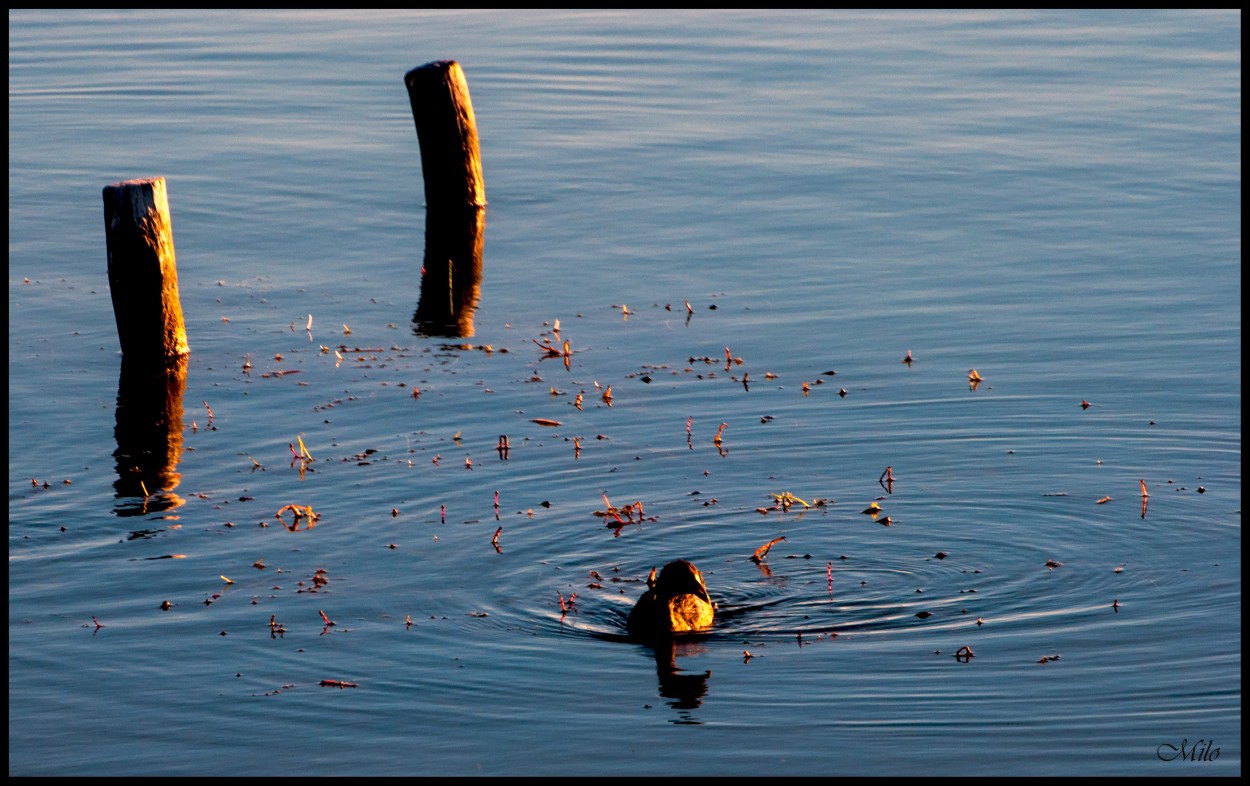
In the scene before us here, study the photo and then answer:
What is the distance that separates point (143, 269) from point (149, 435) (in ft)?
6.73

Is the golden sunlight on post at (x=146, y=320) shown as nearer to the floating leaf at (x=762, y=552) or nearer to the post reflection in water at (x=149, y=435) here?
the post reflection in water at (x=149, y=435)

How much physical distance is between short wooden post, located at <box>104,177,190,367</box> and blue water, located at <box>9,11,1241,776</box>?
550 mm

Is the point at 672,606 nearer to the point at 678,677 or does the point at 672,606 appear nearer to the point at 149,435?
the point at 678,677

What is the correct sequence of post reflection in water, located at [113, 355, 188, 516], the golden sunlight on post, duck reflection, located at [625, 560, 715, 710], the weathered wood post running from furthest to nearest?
the weathered wood post → the golden sunlight on post → post reflection in water, located at [113, 355, 188, 516] → duck reflection, located at [625, 560, 715, 710]

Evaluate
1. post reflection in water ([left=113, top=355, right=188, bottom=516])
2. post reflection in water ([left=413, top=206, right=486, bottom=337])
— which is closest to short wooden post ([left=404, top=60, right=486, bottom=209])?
post reflection in water ([left=413, top=206, right=486, bottom=337])

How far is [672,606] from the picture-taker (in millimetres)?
10898

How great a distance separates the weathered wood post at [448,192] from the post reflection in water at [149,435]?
10.4 ft

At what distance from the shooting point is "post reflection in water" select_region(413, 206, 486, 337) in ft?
62.2

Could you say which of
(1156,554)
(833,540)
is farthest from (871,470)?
(1156,554)

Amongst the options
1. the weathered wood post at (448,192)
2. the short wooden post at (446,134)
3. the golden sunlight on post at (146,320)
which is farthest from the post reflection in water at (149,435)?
the short wooden post at (446,134)

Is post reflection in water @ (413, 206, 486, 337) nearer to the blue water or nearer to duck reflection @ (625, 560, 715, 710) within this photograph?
the blue water

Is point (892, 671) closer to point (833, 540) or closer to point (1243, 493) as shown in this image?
point (833, 540)

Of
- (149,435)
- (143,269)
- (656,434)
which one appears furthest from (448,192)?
(656,434)

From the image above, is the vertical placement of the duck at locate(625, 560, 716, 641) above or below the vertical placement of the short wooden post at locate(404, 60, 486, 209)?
below
